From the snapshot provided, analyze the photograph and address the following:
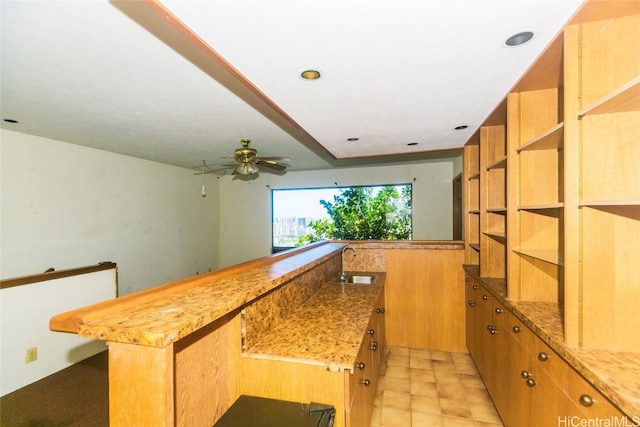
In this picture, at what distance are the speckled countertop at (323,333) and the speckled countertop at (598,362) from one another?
0.85m

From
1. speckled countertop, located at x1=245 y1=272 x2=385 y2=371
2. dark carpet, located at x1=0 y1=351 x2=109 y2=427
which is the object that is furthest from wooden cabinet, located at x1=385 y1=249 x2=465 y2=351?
dark carpet, located at x1=0 y1=351 x2=109 y2=427

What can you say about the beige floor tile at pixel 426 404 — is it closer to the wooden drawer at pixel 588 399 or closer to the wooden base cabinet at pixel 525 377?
the wooden base cabinet at pixel 525 377

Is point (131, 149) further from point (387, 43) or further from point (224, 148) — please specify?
point (387, 43)

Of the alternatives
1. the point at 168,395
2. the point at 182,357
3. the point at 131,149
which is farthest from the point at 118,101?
the point at 168,395

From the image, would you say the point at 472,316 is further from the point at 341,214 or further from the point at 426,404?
the point at 341,214

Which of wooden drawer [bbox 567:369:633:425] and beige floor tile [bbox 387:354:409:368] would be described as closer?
wooden drawer [bbox 567:369:633:425]

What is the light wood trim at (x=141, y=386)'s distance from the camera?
0.78m

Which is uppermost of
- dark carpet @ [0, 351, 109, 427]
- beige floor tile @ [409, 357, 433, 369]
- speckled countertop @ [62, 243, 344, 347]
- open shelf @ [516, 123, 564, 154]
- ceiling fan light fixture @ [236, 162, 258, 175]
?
ceiling fan light fixture @ [236, 162, 258, 175]

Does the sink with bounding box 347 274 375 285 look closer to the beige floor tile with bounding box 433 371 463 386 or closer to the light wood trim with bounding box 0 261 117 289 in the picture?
the beige floor tile with bounding box 433 371 463 386

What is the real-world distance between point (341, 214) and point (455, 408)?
3606mm

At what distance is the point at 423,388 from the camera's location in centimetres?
246

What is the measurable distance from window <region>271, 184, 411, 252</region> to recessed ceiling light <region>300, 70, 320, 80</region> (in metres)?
3.92

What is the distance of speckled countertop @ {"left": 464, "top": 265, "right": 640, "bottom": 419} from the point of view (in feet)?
2.81

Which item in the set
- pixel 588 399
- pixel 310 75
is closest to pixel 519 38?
pixel 310 75
